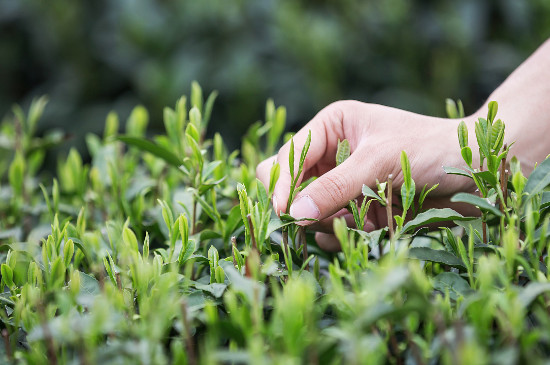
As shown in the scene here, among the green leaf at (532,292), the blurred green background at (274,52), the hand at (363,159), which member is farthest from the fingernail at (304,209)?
the blurred green background at (274,52)

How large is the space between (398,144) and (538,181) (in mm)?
425

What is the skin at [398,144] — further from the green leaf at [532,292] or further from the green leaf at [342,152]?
the green leaf at [532,292]

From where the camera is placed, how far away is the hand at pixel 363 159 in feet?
4.03

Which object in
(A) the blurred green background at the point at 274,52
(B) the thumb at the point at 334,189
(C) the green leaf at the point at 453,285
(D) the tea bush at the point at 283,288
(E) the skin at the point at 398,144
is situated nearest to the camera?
(D) the tea bush at the point at 283,288

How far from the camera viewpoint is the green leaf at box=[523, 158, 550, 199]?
3.22 ft

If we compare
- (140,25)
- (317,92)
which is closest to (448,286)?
(317,92)

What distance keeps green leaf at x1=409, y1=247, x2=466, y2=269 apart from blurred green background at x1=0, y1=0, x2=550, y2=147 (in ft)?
7.98

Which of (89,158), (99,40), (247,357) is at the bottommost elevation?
(89,158)

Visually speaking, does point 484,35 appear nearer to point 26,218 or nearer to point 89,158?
point 89,158

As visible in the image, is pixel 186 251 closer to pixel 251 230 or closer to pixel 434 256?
pixel 251 230

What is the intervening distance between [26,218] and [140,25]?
2121 millimetres

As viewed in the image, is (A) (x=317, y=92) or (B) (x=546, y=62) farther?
(A) (x=317, y=92)

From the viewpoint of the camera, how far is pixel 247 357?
0.73 m

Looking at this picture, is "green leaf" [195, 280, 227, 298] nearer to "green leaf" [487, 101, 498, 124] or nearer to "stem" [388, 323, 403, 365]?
"stem" [388, 323, 403, 365]
